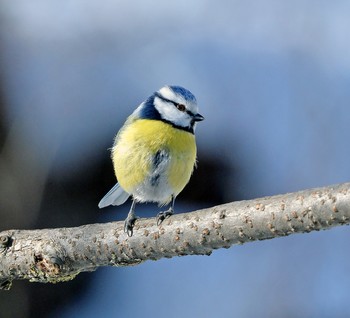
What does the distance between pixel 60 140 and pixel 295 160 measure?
1067 mm

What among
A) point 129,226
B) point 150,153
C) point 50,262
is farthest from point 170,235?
point 150,153

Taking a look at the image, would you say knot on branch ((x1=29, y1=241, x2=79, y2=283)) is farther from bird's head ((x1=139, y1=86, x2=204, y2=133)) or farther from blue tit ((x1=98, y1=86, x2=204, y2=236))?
bird's head ((x1=139, y1=86, x2=204, y2=133))

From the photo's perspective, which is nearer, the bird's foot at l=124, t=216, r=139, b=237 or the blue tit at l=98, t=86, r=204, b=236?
the bird's foot at l=124, t=216, r=139, b=237

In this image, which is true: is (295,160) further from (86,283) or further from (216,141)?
(86,283)

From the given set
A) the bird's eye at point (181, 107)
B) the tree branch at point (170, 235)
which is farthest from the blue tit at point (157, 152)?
the tree branch at point (170, 235)

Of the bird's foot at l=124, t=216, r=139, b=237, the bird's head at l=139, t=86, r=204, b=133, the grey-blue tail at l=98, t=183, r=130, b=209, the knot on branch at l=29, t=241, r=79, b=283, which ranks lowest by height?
the grey-blue tail at l=98, t=183, r=130, b=209

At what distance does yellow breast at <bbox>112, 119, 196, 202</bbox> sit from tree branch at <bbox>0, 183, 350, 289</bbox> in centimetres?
31

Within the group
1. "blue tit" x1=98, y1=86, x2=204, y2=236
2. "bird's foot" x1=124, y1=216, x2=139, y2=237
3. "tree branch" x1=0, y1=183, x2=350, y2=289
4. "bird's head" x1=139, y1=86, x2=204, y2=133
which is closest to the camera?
"tree branch" x1=0, y1=183, x2=350, y2=289

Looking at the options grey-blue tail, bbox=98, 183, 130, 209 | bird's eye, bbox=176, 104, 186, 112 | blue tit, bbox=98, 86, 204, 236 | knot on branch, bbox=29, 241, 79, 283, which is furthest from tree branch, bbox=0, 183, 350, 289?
bird's eye, bbox=176, 104, 186, 112

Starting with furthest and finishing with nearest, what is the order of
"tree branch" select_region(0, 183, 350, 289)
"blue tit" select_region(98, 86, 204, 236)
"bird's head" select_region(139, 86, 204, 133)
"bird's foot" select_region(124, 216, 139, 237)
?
"bird's head" select_region(139, 86, 204, 133)
"blue tit" select_region(98, 86, 204, 236)
"bird's foot" select_region(124, 216, 139, 237)
"tree branch" select_region(0, 183, 350, 289)

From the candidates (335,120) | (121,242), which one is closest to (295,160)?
(335,120)

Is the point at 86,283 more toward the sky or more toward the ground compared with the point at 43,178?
more toward the ground

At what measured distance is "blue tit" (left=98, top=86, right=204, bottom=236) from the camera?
5.32ft

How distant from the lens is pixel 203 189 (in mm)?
2777
